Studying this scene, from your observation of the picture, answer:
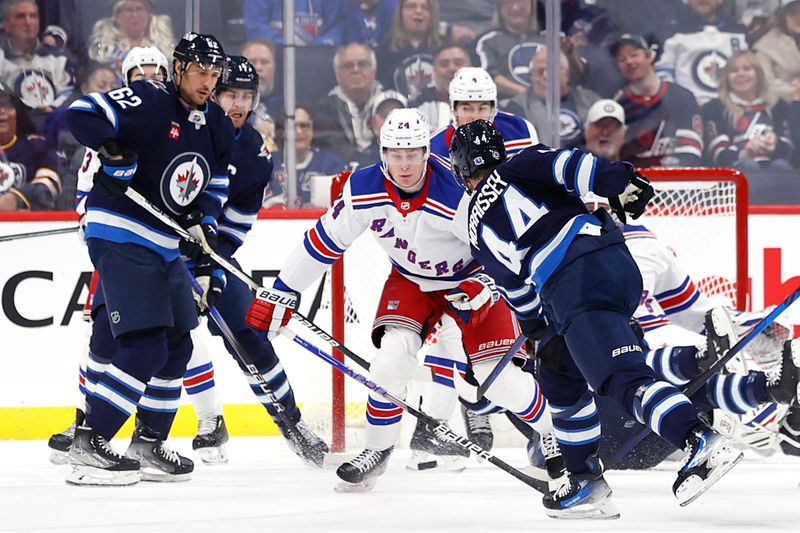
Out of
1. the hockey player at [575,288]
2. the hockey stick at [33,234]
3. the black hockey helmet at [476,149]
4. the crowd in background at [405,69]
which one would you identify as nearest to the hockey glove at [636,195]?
the hockey player at [575,288]

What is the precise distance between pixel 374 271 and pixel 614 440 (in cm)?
126

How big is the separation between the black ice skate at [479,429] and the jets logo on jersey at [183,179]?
4.42 feet

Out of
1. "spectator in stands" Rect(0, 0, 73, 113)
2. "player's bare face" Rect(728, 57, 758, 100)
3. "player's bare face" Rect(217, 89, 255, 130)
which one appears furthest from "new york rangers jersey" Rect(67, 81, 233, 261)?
"player's bare face" Rect(728, 57, 758, 100)

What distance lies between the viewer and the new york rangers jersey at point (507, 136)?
4238 millimetres

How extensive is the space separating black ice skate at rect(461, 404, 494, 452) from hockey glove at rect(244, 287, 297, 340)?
42.8 inches

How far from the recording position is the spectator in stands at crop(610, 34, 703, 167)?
532 centimetres

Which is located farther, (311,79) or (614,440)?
(311,79)

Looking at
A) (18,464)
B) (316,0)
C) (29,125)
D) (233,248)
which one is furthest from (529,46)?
(18,464)

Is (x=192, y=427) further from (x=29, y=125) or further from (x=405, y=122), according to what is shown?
(x=405, y=122)

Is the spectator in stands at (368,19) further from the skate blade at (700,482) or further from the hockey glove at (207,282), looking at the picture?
the skate blade at (700,482)

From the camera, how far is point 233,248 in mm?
4227

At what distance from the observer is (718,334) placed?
3459mm

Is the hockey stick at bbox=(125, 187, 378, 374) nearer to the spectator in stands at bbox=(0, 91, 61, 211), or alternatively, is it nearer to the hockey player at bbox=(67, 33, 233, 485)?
the hockey player at bbox=(67, 33, 233, 485)

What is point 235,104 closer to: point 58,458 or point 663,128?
point 58,458
